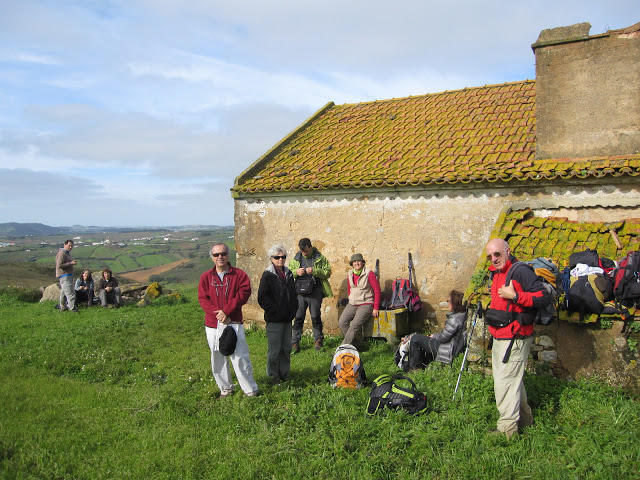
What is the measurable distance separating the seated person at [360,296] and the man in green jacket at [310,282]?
0.55 meters

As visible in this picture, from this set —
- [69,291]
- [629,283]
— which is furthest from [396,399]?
[69,291]

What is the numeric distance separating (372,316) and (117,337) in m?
5.86

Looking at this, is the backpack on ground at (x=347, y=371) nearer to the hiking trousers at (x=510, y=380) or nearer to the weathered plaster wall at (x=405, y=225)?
the hiking trousers at (x=510, y=380)

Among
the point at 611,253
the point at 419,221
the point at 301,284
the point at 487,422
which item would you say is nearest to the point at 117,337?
the point at 301,284

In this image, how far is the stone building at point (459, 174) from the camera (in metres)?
7.95

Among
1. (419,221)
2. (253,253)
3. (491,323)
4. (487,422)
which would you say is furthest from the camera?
(253,253)

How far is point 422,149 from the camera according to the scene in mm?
10273

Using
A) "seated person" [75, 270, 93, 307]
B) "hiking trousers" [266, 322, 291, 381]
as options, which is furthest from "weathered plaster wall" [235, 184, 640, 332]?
"seated person" [75, 270, 93, 307]

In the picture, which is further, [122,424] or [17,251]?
[17,251]

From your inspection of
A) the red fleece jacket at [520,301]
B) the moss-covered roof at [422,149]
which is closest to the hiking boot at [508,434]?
the red fleece jacket at [520,301]

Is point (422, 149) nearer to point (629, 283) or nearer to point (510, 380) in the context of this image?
point (629, 283)

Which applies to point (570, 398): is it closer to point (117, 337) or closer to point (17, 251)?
point (117, 337)

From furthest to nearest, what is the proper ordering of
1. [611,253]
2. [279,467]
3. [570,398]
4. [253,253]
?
[253,253] < [611,253] < [570,398] < [279,467]

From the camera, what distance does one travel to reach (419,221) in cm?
927
